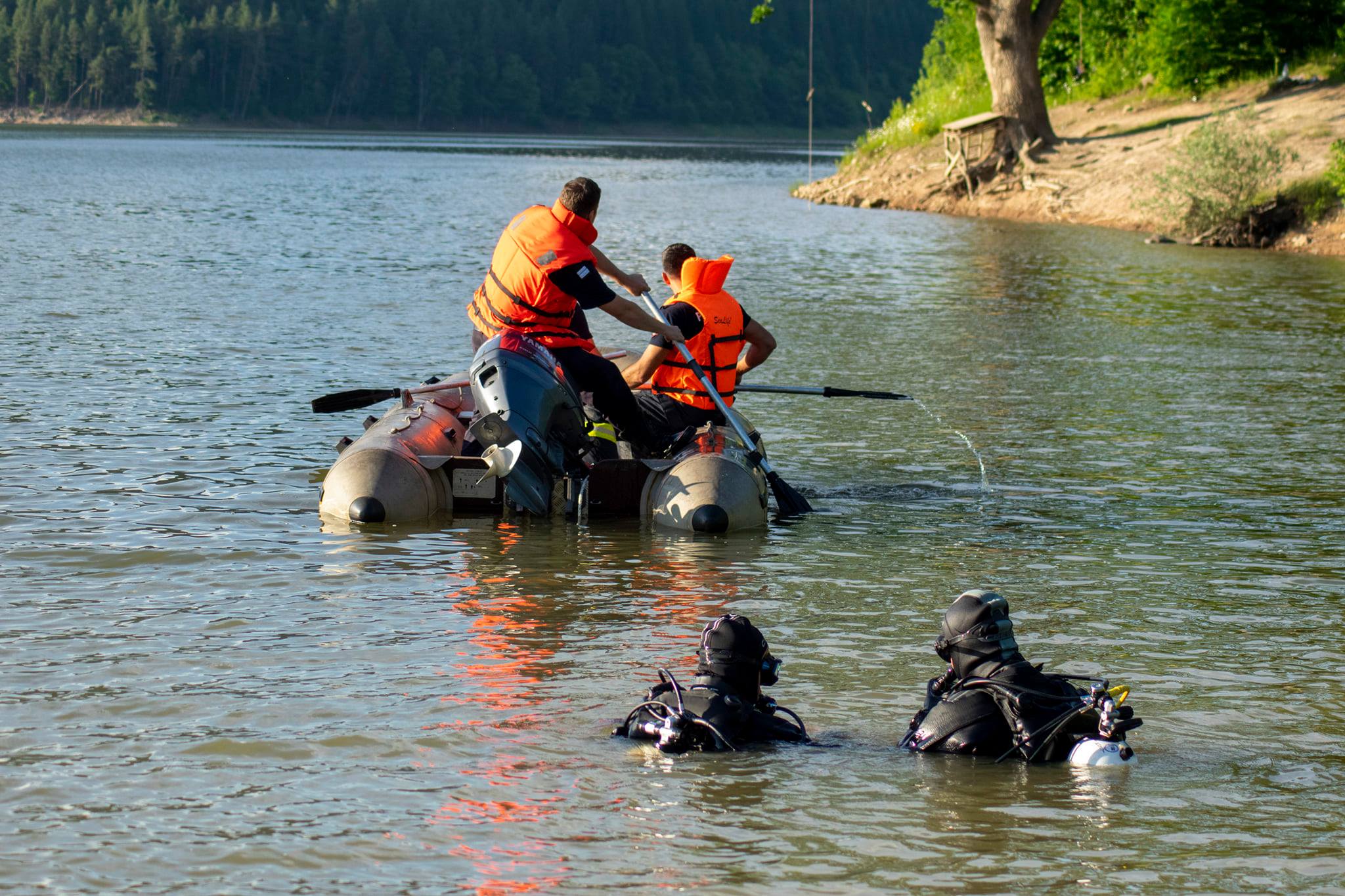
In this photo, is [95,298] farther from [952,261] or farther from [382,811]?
[382,811]

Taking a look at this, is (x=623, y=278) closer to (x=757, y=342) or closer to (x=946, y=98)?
(x=757, y=342)

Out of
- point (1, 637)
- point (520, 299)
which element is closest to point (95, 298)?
point (520, 299)

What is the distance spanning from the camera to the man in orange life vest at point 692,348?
38.6 ft

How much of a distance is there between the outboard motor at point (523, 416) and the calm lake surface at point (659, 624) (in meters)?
0.43

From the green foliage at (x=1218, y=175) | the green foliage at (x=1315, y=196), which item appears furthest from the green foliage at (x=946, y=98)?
the green foliage at (x=1315, y=196)

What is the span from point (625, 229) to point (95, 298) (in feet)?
56.9

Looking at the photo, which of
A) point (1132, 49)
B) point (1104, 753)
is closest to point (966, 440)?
point (1104, 753)

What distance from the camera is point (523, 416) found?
10.4 m

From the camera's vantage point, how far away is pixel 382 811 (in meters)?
5.95

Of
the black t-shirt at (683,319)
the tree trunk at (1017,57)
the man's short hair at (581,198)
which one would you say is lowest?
the black t-shirt at (683,319)

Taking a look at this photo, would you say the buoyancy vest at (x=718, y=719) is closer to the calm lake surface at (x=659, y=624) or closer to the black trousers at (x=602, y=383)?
the calm lake surface at (x=659, y=624)

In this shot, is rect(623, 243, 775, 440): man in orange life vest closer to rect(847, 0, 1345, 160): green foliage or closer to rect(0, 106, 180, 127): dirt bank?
rect(847, 0, 1345, 160): green foliage

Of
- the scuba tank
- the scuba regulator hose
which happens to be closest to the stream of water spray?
the scuba tank

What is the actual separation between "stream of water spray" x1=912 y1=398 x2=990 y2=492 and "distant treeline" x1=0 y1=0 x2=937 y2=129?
119 metres
